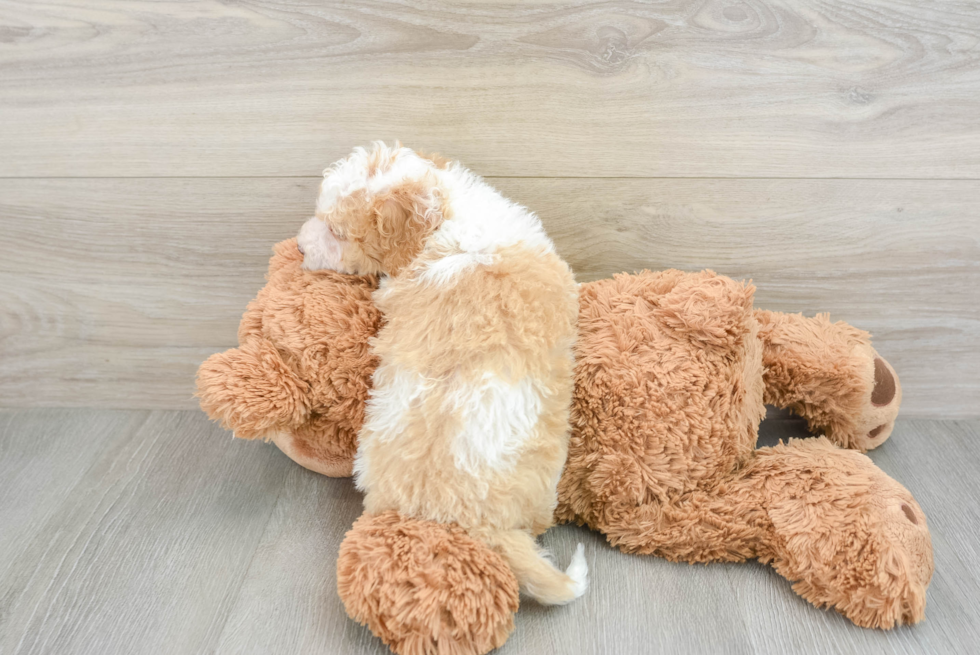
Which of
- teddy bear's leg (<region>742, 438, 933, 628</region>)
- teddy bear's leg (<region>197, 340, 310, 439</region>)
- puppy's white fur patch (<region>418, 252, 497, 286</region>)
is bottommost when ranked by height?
teddy bear's leg (<region>742, 438, 933, 628</region>)

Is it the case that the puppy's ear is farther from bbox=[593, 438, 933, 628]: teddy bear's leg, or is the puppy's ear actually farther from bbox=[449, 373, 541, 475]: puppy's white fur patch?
bbox=[593, 438, 933, 628]: teddy bear's leg

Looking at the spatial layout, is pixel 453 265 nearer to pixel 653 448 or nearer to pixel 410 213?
pixel 410 213

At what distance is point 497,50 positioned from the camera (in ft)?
2.51

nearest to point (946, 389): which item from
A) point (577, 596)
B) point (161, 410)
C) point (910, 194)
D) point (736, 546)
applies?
point (910, 194)

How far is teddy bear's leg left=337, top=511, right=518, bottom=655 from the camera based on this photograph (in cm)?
58

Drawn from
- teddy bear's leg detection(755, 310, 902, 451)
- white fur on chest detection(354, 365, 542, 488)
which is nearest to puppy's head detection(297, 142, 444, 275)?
white fur on chest detection(354, 365, 542, 488)

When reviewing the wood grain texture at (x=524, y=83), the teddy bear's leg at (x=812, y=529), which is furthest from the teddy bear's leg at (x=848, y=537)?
the wood grain texture at (x=524, y=83)

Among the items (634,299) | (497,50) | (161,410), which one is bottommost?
(161,410)

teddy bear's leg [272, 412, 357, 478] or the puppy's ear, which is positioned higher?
the puppy's ear

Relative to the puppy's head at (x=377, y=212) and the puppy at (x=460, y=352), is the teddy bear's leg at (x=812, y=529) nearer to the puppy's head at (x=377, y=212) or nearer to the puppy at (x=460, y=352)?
the puppy at (x=460, y=352)

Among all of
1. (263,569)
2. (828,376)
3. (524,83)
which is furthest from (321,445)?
(828,376)

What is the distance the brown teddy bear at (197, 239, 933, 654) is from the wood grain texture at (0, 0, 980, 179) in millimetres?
184

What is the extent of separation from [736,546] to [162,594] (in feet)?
1.92

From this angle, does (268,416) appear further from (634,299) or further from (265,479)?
(634,299)
